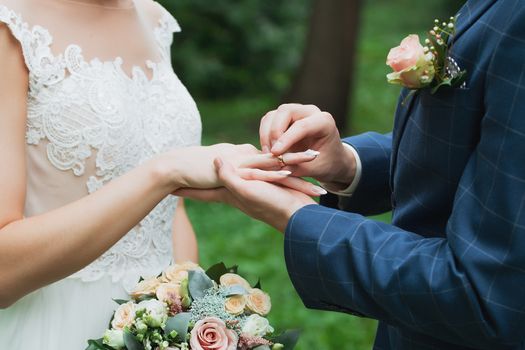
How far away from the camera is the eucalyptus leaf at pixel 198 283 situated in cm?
230

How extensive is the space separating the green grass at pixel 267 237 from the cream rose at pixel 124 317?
132 inches

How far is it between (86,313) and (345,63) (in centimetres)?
963

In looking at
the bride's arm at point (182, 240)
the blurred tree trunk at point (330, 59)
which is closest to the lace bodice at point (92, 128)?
the bride's arm at point (182, 240)

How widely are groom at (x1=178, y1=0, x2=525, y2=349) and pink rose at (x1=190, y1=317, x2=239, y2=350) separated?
0.25 meters

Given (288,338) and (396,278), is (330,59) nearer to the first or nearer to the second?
(288,338)

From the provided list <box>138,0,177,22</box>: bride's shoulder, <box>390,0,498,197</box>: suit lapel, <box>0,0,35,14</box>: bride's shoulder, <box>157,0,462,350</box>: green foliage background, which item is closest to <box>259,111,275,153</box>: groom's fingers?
<box>390,0,498,197</box>: suit lapel

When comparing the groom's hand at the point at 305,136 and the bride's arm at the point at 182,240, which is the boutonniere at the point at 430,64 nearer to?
the groom's hand at the point at 305,136

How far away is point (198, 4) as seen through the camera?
14.6 metres

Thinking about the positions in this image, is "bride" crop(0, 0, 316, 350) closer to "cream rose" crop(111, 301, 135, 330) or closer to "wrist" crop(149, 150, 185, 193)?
"wrist" crop(149, 150, 185, 193)

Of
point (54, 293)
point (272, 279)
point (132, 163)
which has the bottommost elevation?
point (272, 279)

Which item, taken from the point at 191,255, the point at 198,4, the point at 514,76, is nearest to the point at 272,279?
the point at 191,255

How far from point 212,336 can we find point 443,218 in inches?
27.7

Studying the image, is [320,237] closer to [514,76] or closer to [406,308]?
[406,308]

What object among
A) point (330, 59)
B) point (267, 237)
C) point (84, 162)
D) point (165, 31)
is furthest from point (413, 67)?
point (330, 59)
